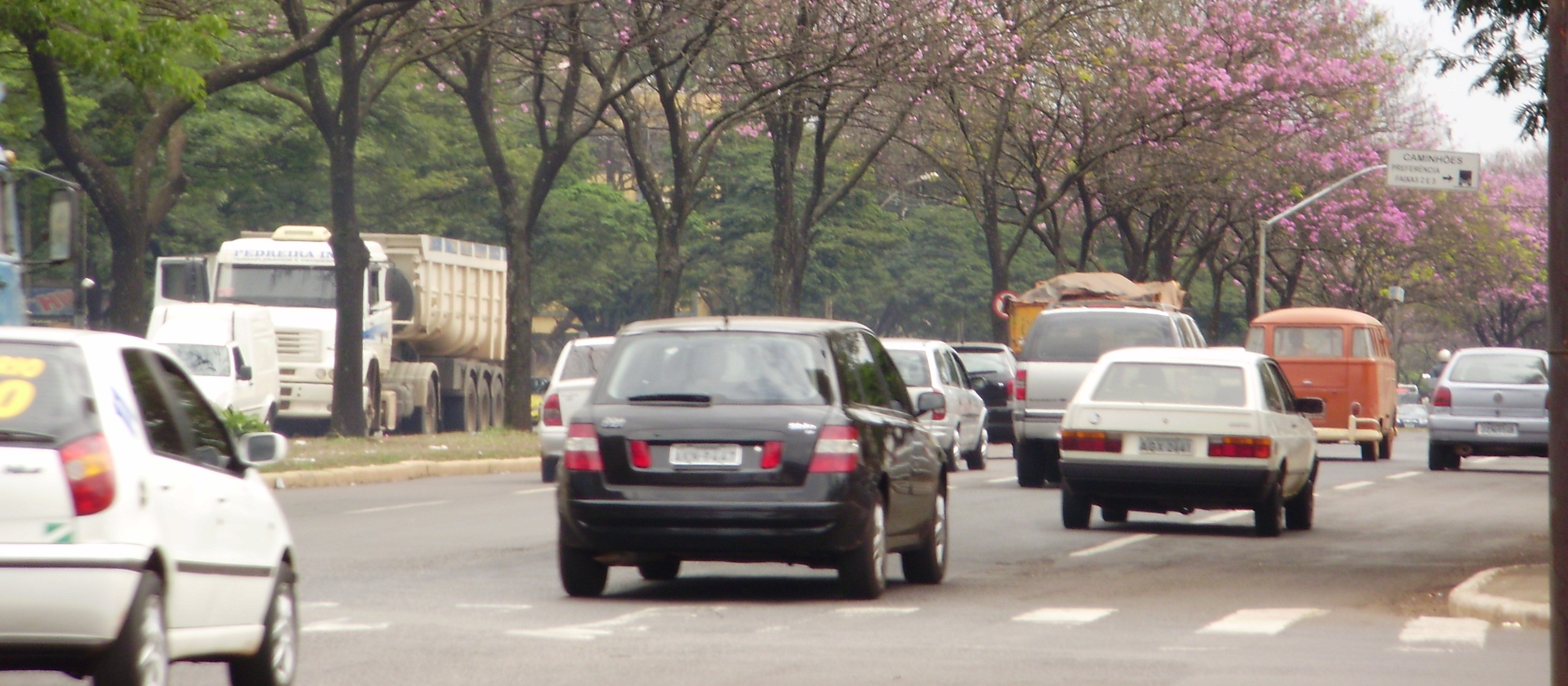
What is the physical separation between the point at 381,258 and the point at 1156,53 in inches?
602

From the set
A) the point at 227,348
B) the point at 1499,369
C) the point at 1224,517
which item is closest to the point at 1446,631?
the point at 1224,517

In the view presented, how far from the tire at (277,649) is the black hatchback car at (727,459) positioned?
3502 mm

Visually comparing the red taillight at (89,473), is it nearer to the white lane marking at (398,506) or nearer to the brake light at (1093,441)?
the brake light at (1093,441)

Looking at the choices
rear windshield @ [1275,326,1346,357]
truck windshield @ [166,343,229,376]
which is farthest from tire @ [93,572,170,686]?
rear windshield @ [1275,326,1346,357]

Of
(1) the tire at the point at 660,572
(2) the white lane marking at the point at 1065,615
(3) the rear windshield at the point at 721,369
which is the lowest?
(2) the white lane marking at the point at 1065,615

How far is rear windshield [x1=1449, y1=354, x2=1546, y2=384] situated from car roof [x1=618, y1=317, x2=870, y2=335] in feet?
63.3

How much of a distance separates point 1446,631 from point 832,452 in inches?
119

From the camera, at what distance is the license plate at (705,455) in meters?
11.3

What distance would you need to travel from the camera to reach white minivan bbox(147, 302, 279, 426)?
31.9m

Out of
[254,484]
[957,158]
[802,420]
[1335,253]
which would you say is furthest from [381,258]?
[1335,253]

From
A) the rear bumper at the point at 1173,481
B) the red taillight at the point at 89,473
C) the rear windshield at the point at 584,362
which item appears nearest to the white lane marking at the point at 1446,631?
the rear bumper at the point at 1173,481

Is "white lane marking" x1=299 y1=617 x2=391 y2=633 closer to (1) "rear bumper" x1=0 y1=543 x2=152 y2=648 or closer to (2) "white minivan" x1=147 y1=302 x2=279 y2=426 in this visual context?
(1) "rear bumper" x1=0 y1=543 x2=152 y2=648

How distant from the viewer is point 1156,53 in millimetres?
42375

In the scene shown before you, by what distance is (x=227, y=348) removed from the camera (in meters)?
32.2
